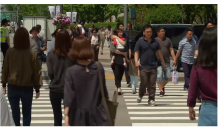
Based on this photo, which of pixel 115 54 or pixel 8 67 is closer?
pixel 8 67

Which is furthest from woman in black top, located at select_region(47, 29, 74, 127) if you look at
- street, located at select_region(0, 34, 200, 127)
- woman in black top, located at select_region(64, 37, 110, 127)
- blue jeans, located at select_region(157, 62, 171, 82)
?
blue jeans, located at select_region(157, 62, 171, 82)

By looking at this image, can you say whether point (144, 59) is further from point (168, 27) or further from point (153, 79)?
point (168, 27)

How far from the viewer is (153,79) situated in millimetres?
12211

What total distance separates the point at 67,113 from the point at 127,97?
25.8ft

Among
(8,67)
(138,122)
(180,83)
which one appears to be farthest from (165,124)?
(180,83)

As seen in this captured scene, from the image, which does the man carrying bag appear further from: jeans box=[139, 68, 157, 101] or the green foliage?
the green foliage

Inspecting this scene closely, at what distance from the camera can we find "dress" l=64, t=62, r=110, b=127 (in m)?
6.07

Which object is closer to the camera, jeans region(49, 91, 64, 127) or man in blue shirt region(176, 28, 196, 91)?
jeans region(49, 91, 64, 127)

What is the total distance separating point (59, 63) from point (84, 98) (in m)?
1.63

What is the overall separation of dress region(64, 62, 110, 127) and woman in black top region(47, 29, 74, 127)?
1484 millimetres

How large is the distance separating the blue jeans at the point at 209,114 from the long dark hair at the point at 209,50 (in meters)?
0.38

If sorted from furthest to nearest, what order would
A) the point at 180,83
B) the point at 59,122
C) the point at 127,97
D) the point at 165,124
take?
the point at 180,83, the point at 127,97, the point at 165,124, the point at 59,122

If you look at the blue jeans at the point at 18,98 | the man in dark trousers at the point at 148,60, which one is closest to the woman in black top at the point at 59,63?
the blue jeans at the point at 18,98

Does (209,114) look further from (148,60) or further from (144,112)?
(148,60)
